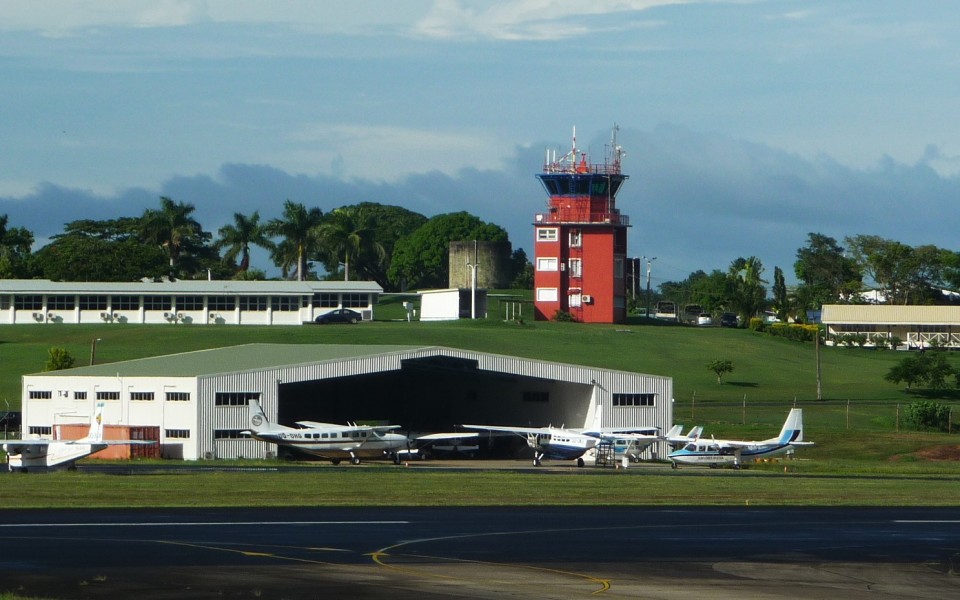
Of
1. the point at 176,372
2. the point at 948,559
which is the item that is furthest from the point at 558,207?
the point at 948,559

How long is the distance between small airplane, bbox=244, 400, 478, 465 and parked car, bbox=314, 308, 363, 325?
50.2 meters

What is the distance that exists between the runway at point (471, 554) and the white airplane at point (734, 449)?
80.0ft

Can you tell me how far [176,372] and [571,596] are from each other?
4409 cm

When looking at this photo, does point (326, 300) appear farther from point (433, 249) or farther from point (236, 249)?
point (433, 249)

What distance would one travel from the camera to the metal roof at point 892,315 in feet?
424

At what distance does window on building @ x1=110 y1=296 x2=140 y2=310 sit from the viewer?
114 meters

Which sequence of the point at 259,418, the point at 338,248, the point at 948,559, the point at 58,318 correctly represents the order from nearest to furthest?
the point at 948,559 < the point at 259,418 < the point at 58,318 < the point at 338,248

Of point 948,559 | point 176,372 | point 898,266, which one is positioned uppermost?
point 898,266

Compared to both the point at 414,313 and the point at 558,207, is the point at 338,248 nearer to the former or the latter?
the point at 414,313

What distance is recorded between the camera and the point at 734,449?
205 feet

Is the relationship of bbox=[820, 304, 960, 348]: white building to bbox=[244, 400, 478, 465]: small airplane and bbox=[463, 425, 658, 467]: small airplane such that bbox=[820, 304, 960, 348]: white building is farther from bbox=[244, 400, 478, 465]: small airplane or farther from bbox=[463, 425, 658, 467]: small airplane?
bbox=[244, 400, 478, 465]: small airplane

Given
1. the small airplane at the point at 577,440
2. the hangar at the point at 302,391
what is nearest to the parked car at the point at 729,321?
the hangar at the point at 302,391

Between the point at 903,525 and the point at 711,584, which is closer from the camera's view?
the point at 711,584

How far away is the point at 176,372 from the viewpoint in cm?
6366
